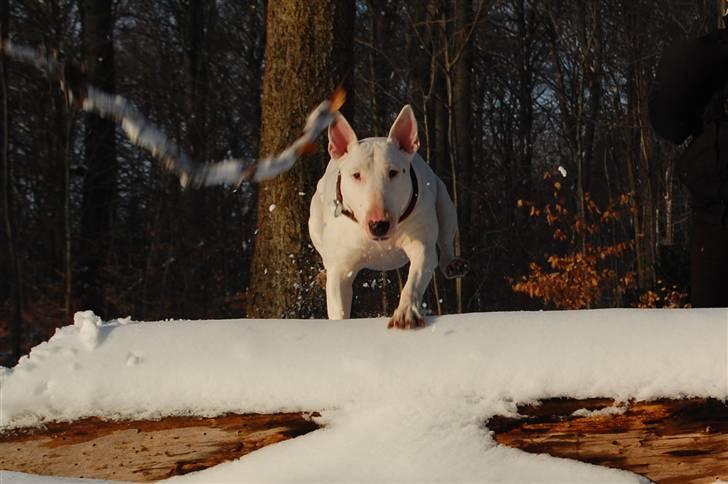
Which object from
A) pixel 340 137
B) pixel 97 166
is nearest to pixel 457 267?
pixel 340 137

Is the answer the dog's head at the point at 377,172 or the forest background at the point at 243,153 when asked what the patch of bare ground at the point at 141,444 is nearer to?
the dog's head at the point at 377,172

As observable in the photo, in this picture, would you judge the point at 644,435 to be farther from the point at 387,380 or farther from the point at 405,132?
the point at 405,132

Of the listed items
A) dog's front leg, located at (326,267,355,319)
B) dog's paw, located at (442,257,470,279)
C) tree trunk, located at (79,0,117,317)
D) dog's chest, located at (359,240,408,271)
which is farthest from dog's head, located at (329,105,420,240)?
tree trunk, located at (79,0,117,317)

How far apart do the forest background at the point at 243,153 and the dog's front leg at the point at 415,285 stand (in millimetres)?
3160

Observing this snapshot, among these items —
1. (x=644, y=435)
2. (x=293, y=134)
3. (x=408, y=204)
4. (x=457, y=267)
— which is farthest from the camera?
(x=293, y=134)

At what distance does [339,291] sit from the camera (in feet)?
12.1

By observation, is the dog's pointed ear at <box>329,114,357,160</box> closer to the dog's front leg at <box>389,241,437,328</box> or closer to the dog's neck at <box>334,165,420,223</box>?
the dog's neck at <box>334,165,420,223</box>

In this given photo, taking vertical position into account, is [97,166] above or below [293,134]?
above

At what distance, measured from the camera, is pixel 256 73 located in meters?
17.6

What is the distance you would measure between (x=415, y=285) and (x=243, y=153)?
15839mm

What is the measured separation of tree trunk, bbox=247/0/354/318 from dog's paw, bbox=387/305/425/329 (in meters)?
2.31

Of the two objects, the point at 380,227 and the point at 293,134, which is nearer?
the point at 380,227

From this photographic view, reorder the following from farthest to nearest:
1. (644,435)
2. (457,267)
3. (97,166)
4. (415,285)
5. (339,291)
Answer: (97,166) < (457,267) < (339,291) < (415,285) < (644,435)

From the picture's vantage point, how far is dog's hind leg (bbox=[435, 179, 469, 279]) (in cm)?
419
